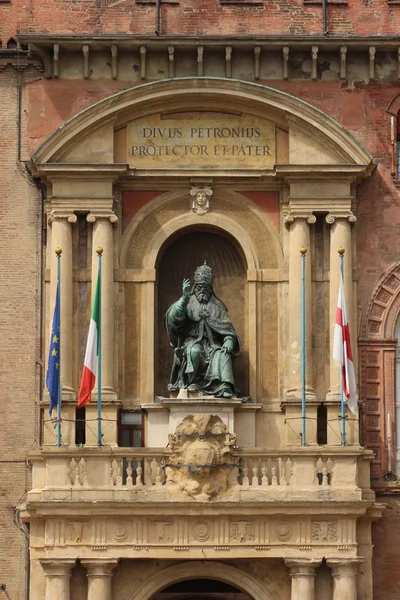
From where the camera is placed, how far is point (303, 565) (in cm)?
3853

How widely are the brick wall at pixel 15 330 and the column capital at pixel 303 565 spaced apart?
5381 millimetres

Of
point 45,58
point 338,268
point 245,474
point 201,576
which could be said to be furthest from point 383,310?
point 45,58

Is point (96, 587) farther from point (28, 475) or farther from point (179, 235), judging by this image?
point (179, 235)

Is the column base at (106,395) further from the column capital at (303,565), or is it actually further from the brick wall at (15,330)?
the column capital at (303,565)

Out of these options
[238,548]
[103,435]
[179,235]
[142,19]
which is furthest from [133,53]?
[238,548]

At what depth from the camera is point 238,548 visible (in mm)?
38688

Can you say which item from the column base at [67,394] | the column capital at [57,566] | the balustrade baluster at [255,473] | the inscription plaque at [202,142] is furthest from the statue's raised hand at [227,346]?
the column capital at [57,566]

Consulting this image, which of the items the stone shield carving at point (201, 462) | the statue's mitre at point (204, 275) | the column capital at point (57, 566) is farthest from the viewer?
the statue's mitre at point (204, 275)

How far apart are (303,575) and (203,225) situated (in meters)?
7.48

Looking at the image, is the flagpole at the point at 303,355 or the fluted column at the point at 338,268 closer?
the flagpole at the point at 303,355

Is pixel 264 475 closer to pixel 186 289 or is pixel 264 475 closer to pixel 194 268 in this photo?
pixel 186 289

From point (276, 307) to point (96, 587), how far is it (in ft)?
22.5

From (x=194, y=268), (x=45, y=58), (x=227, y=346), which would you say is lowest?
(x=227, y=346)

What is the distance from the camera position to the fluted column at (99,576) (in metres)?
38.5
